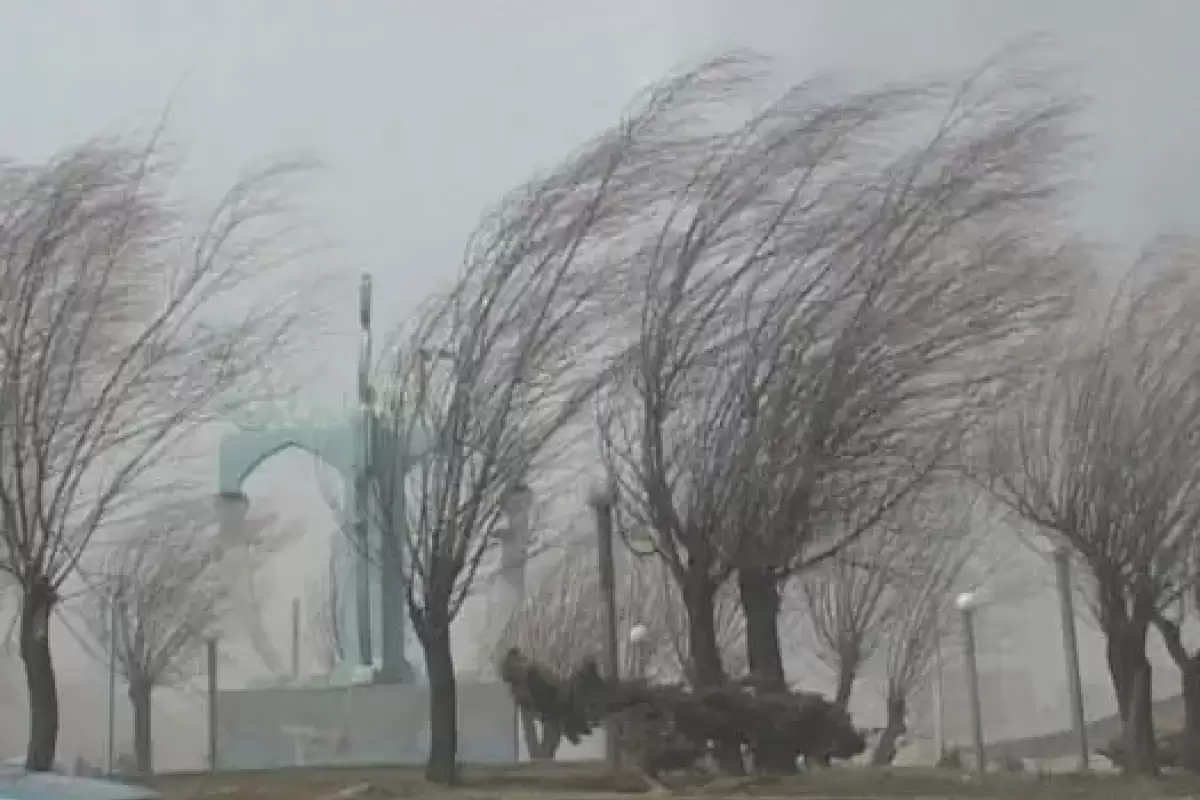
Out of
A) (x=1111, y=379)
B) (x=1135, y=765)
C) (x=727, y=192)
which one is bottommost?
(x=1135, y=765)

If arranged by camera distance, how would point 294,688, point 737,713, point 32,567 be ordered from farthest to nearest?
1. point 294,688
2. point 32,567
3. point 737,713

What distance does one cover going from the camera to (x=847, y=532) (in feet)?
48.2

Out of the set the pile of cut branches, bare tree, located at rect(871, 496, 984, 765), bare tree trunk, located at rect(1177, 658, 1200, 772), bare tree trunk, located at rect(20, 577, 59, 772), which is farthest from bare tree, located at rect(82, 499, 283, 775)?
bare tree trunk, located at rect(1177, 658, 1200, 772)

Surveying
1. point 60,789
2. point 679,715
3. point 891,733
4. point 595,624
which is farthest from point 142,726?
point 60,789

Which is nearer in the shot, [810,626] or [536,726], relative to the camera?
[536,726]

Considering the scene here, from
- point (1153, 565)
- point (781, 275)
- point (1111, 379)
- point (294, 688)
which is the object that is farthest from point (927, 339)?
point (294, 688)

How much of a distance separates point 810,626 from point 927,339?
17.1 feet

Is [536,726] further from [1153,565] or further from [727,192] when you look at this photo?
[1153,565]

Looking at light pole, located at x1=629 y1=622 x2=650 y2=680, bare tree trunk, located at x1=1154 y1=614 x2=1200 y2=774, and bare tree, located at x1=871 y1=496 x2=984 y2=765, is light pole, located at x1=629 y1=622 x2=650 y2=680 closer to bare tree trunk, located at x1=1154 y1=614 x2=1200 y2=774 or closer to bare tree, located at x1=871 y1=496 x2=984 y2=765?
bare tree, located at x1=871 y1=496 x2=984 y2=765

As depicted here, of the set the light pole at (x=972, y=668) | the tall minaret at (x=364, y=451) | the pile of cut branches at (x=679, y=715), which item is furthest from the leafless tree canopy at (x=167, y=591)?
the light pole at (x=972, y=668)

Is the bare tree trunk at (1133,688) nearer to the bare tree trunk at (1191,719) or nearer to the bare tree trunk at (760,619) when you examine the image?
the bare tree trunk at (1191,719)

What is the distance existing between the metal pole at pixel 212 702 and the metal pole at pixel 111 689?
1.01m

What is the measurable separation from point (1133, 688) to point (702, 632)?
16.1 feet

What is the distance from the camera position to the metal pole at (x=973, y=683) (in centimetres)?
1623
